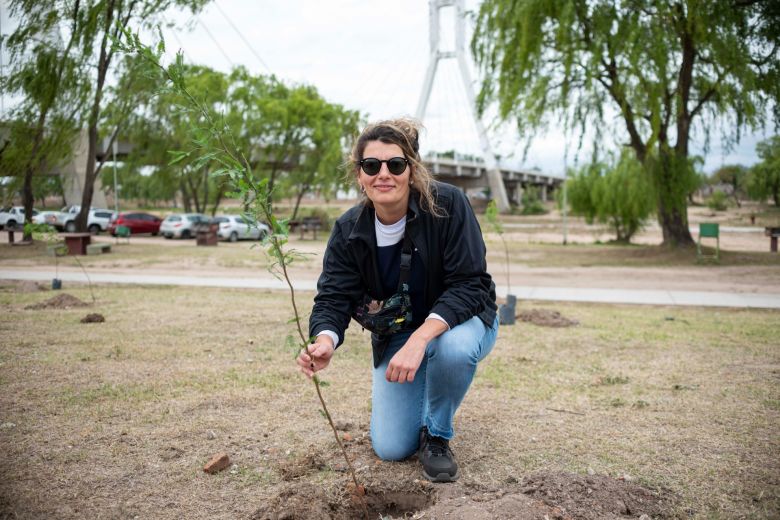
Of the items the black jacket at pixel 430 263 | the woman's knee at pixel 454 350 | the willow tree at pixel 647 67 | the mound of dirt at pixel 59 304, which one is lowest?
the mound of dirt at pixel 59 304

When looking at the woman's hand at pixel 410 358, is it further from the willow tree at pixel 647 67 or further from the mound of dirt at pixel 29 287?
the willow tree at pixel 647 67

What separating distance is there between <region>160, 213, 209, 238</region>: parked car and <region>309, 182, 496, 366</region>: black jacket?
1088 inches

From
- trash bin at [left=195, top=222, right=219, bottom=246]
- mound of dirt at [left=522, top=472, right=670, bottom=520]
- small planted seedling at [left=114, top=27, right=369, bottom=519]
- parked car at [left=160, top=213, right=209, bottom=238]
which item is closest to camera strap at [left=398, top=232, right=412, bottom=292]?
small planted seedling at [left=114, top=27, right=369, bottom=519]

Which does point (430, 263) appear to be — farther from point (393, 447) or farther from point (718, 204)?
point (718, 204)

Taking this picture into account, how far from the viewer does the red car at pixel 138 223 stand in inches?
1202

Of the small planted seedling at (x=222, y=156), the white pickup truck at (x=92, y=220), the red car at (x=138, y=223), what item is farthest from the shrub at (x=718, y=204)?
the small planted seedling at (x=222, y=156)

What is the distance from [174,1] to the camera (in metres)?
19.2

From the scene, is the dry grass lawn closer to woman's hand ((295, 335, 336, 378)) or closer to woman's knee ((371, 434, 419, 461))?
woman's knee ((371, 434, 419, 461))

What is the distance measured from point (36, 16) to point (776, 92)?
1668cm

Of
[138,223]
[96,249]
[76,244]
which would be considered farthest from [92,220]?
[76,244]

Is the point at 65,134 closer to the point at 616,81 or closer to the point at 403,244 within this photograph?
the point at 616,81

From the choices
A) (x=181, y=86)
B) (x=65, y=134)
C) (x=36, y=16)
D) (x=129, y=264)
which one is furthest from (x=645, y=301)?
(x=65, y=134)

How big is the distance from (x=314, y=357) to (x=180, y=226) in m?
28.6

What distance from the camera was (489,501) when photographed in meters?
2.51
